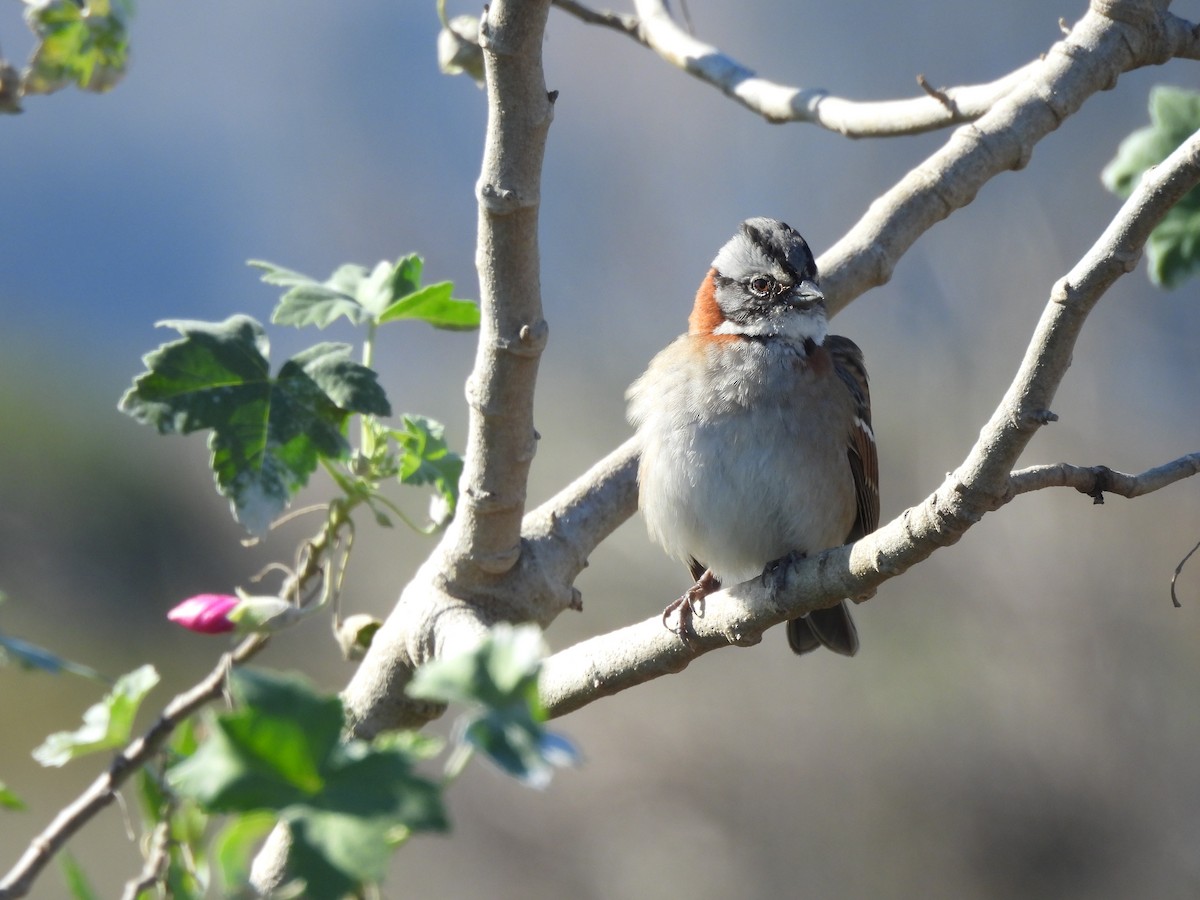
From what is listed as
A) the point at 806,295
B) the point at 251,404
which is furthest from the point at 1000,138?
the point at 251,404

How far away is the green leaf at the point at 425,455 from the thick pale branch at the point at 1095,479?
1.10 meters

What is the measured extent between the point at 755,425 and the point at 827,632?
83 cm

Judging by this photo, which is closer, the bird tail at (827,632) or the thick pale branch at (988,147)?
the thick pale branch at (988,147)

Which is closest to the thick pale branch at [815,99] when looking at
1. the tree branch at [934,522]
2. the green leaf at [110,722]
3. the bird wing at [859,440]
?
the bird wing at [859,440]

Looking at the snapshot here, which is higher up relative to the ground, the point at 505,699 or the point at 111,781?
the point at 111,781

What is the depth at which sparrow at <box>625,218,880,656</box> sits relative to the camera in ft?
11.1

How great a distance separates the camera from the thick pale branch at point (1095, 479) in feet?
5.68

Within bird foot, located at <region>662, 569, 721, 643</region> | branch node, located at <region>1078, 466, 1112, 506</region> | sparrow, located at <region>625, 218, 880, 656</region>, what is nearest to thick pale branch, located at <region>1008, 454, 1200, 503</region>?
branch node, located at <region>1078, 466, 1112, 506</region>

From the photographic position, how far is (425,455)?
2.40 metres

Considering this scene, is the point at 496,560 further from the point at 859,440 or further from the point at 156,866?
the point at 859,440

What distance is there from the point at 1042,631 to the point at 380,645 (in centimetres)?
668

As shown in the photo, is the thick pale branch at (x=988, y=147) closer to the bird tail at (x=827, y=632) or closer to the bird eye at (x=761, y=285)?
the bird eye at (x=761, y=285)

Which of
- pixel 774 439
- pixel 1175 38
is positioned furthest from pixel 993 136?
pixel 774 439

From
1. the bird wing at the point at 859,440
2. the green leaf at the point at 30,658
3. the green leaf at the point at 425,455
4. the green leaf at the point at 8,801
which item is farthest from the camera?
the bird wing at the point at 859,440
